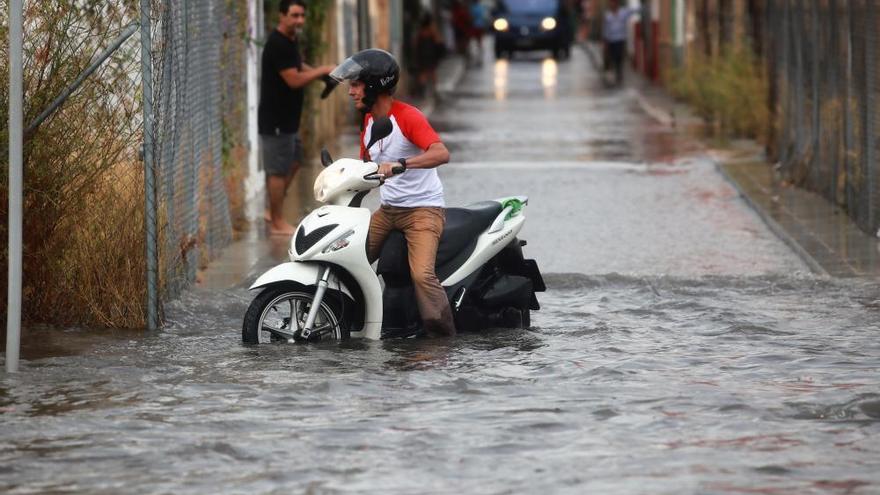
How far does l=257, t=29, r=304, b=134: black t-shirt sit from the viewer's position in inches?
603

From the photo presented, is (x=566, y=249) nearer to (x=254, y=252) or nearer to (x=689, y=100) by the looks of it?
(x=254, y=252)

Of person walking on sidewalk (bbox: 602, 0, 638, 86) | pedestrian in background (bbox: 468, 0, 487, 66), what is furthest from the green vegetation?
pedestrian in background (bbox: 468, 0, 487, 66)

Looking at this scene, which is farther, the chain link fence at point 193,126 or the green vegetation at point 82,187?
the chain link fence at point 193,126

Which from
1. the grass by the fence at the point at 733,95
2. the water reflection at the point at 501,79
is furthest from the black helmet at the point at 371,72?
the water reflection at the point at 501,79

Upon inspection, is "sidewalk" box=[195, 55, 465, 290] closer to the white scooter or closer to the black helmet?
the white scooter

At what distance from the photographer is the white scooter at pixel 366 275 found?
9945mm

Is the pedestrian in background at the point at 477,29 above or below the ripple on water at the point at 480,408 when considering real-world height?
above

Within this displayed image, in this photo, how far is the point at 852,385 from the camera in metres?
9.00

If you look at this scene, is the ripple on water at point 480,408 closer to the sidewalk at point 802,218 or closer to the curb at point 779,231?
the curb at point 779,231

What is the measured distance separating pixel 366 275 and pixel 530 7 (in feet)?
169

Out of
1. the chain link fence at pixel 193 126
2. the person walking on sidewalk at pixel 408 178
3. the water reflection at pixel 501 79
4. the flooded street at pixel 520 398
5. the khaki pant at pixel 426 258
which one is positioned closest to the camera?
the flooded street at pixel 520 398

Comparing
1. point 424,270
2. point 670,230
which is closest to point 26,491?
point 424,270

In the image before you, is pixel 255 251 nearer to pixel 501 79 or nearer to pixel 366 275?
pixel 366 275

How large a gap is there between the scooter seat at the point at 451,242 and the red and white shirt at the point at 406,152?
144 millimetres
